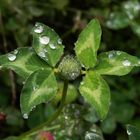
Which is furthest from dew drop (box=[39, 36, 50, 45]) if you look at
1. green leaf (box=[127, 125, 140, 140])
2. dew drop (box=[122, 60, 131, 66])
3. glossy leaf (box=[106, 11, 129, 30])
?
glossy leaf (box=[106, 11, 129, 30])

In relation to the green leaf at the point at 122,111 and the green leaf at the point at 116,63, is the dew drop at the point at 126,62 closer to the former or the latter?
the green leaf at the point at 116,63

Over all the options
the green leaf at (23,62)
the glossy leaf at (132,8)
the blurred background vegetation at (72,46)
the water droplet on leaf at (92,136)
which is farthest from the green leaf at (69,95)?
the glossy leaf at (132,8)

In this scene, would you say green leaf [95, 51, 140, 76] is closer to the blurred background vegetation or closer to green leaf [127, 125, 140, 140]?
green leaf [127, 125, 140, 140]

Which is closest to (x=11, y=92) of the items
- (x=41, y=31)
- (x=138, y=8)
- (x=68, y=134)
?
(x=68, y=134)

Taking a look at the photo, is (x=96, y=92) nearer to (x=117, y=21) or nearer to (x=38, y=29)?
(x=38, y=29)

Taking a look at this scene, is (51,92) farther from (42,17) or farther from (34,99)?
(42,17)

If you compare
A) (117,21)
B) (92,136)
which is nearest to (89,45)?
(92,136)
